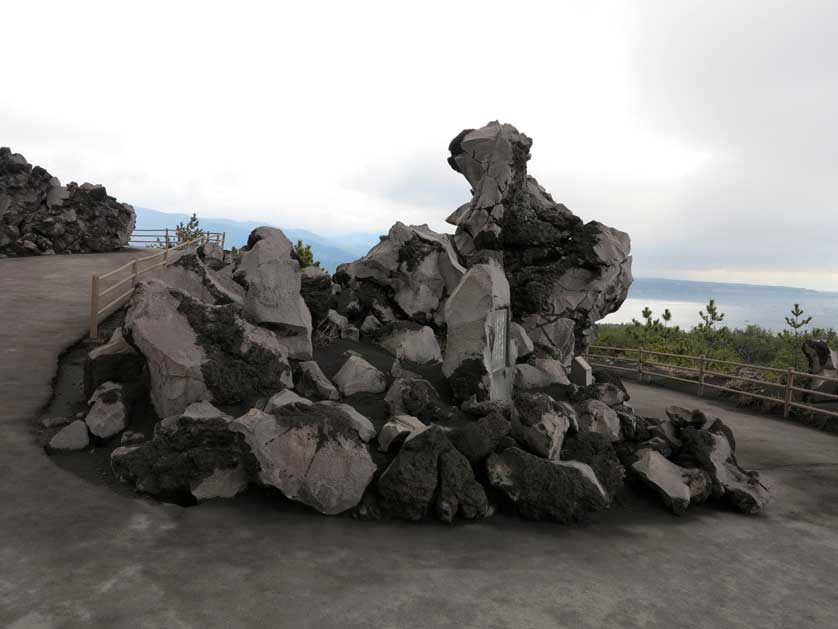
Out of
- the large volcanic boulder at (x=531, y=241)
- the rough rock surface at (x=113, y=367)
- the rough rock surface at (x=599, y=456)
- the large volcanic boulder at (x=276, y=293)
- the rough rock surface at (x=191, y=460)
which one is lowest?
the rough rock surface at (x=191, y=460)

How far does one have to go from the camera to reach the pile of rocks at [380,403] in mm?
6902

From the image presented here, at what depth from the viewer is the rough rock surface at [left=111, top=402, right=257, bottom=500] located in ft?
22.4

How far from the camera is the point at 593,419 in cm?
898

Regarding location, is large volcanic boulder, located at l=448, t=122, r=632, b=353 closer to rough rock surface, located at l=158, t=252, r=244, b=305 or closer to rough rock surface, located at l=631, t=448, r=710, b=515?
rough rock surface, located at l=631, t=448, r=710, b=515

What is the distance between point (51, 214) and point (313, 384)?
22.5 m

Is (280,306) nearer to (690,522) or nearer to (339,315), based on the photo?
(339,315)

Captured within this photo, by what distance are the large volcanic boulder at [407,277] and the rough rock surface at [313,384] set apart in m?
3.54

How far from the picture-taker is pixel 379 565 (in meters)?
5.64

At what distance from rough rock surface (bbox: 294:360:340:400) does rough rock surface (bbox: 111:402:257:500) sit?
1694mm

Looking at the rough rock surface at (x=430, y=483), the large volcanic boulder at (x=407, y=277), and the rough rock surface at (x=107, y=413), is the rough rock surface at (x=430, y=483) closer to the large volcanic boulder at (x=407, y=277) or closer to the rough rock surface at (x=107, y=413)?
the rough rock surface at (x=107, y=413)

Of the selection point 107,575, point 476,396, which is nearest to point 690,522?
point 476,396

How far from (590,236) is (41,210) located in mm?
24015

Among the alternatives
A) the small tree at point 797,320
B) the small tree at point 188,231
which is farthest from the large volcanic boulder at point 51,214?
the small tree at point 797,320

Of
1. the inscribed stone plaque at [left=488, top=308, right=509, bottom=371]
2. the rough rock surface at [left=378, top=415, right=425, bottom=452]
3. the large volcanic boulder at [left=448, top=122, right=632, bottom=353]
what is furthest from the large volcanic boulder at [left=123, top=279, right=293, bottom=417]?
the large volcanic boulder at [left=448, top=122, right=632, bottom=353]
